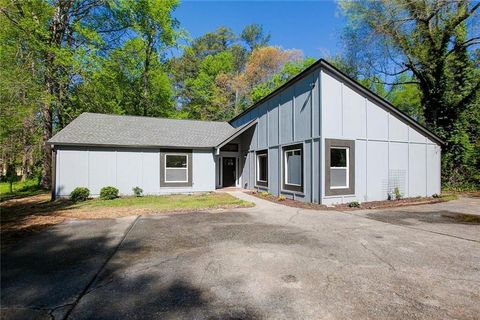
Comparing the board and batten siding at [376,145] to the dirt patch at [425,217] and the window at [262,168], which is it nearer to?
the dirt patch at [425,217]

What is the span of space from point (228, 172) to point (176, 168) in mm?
4644

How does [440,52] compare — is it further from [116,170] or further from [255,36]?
[255,36]

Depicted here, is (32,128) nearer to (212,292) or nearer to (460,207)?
(212,292)

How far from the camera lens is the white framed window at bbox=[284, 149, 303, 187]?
12.3 metres

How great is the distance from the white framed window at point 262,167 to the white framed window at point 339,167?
15.3 feet

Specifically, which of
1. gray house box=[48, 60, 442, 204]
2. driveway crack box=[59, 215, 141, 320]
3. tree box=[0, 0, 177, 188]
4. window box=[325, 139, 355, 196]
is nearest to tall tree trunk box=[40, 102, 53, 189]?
tree box=[0, 0, 177, 188]

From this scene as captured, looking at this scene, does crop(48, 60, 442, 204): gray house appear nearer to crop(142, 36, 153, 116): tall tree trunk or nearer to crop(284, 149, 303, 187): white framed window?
crop(284, 149, 303, 187): white framed window

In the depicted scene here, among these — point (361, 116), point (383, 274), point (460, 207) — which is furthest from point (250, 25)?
point (383, 274)

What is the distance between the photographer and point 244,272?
173 inches

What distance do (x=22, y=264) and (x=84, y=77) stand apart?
18.8 m

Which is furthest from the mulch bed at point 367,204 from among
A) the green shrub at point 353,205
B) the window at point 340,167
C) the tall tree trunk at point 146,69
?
the tall tree trunk at point 146,69

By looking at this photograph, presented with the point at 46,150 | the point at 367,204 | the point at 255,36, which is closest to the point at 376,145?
the point at 367,204

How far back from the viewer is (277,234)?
6777 millimetres

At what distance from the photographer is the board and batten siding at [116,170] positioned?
43.8 ft
